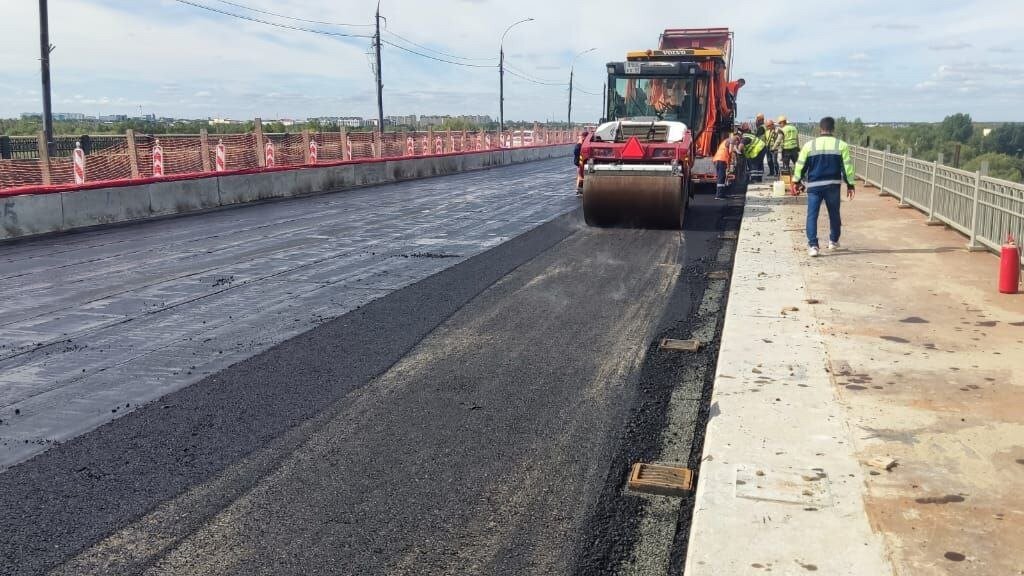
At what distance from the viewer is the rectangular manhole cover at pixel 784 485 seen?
13.1ft

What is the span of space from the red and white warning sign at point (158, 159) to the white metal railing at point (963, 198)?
1575 cm

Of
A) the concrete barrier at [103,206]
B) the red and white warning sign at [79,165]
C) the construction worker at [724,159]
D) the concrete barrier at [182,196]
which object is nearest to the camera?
the concrete barrier at [103,206]

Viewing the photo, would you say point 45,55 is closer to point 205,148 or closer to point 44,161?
point 205,148

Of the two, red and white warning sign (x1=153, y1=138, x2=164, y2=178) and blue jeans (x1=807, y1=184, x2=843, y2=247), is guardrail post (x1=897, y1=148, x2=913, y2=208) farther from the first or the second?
red and white warning sign (x1=153, y1=138, x2=164, y2=178)

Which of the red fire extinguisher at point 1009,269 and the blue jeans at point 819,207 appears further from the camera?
the blue jeans at point 819,207

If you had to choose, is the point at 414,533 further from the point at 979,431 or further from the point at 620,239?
the point at 620,239

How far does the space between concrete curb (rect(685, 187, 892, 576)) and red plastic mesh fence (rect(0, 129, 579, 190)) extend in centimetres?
1389

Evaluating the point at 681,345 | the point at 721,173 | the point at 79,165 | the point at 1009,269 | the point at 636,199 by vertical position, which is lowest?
the point at 681,345

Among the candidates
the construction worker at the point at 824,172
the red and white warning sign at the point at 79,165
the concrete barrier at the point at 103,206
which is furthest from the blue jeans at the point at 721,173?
the red and white warning sign at the point at 79,165

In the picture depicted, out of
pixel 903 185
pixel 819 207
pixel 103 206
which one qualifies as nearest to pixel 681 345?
pixel 819 207

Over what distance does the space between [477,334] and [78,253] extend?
8309mm

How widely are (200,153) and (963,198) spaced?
16.5m

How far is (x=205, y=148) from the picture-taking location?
20406 millimetres

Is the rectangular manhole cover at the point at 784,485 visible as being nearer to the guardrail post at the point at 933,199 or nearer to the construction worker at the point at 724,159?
the guardrail post at the point at 933,199
